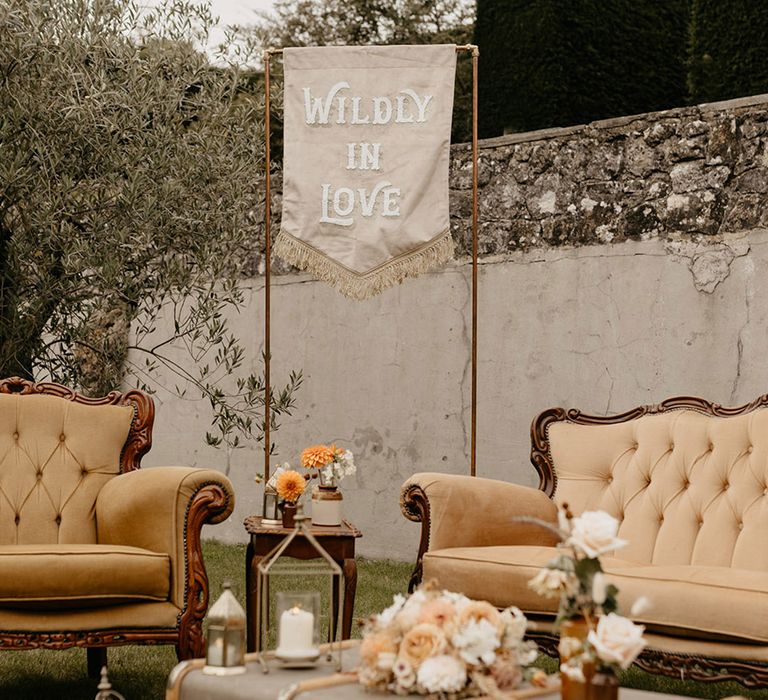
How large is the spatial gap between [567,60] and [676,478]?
397 cm

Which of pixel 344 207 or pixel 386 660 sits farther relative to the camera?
pixel 344 207

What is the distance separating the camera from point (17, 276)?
4.83 m

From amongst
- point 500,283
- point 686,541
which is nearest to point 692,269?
point 500,283

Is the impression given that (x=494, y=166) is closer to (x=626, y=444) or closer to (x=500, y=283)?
(x=500, y=283)

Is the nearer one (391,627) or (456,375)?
(391,627)

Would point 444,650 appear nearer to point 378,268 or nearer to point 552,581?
point 552,581

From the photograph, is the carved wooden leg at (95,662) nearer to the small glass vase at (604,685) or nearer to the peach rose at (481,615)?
the peach rose at (481,615)

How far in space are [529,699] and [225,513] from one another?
1.51m

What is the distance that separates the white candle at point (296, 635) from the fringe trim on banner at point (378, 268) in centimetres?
229

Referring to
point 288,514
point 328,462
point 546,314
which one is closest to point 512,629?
point 288,514

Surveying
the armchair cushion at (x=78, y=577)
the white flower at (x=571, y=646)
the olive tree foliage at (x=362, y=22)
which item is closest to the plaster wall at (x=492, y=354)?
the armchair cushion at (x=78, y=577)

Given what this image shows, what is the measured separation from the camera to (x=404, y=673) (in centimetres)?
202

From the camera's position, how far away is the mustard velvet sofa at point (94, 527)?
3.11m

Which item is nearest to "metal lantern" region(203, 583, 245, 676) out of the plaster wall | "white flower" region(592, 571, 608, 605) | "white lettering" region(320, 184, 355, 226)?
"white flower" region(592, 571, 608, 605)
